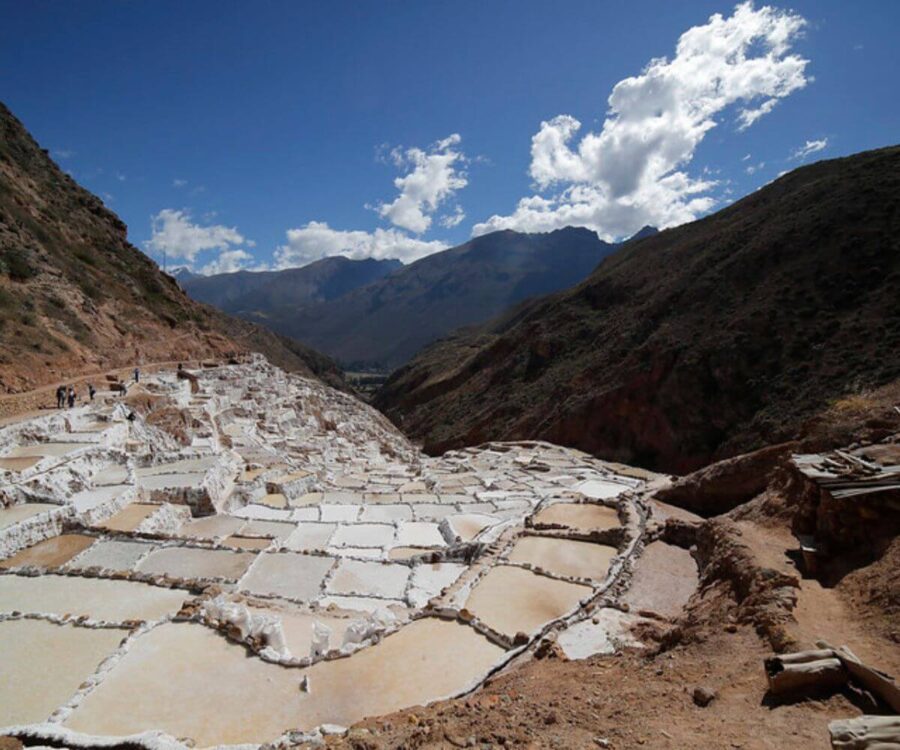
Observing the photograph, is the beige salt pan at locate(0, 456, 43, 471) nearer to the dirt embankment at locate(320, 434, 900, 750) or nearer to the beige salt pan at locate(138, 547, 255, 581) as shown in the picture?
the beige salt pan at locate(138, 547, 255, 581)

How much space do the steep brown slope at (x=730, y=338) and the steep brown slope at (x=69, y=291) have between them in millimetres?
22680

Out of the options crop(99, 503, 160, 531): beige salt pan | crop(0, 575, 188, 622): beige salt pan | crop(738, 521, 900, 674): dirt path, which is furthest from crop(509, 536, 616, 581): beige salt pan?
crop(99, 503, 160, 531): beige salt pan

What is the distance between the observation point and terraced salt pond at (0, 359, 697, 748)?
21.6 feet

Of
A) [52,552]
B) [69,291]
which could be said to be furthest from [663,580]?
[69,291]

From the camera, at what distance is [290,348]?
275ft

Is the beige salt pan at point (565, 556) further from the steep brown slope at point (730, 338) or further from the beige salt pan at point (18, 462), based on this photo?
the steep brown slope at point (730, 338)

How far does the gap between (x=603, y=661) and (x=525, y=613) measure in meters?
2.67

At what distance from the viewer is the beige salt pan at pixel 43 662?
6.33 m

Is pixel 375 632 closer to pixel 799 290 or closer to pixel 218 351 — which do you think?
pixel 799 290

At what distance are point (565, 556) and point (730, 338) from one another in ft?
80.9

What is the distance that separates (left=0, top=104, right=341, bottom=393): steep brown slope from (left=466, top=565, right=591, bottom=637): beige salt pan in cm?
1970

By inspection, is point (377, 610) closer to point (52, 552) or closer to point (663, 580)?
point (663, 580)

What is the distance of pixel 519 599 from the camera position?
961 centimetres

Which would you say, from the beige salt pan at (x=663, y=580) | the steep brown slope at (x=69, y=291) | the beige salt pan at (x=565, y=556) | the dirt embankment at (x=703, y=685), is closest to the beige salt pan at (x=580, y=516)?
the beige salt pan at (x=565, y=556)
